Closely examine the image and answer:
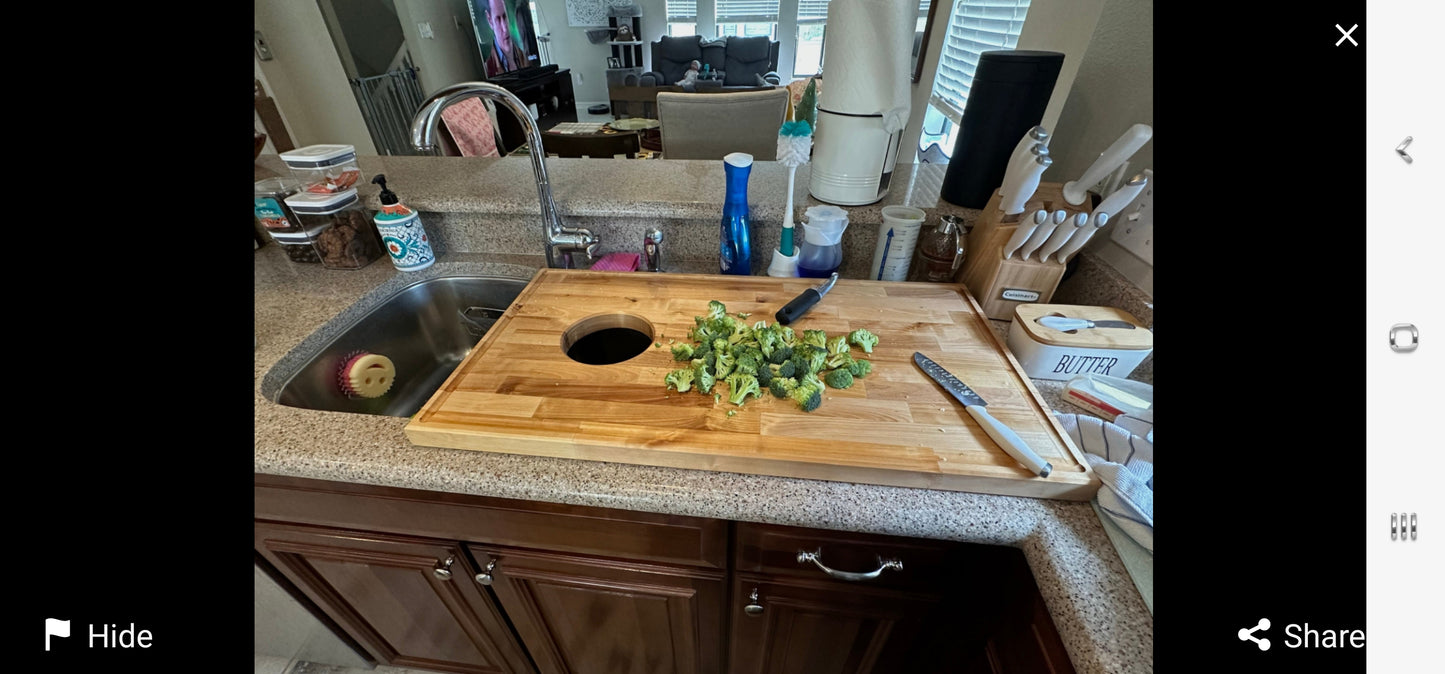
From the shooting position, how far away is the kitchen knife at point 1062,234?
23.2 inches

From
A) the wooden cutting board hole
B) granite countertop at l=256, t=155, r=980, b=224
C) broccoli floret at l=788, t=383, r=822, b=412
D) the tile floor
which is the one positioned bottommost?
the tile floor

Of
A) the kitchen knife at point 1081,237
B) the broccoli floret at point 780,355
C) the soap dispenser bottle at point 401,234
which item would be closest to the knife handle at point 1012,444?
the broccoli floret at point 780,355

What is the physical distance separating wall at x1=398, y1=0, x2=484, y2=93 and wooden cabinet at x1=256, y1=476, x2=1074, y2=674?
4.25 m

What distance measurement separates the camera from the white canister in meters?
0.74

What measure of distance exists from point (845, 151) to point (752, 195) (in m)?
0.19

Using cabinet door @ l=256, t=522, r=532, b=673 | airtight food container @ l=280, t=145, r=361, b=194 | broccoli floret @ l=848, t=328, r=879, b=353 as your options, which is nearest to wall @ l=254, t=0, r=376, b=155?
airtight food container @ l=280, t=145, r=361, b=194

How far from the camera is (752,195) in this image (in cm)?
89

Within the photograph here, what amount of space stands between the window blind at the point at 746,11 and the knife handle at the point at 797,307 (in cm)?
660

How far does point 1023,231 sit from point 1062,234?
0.15 ft

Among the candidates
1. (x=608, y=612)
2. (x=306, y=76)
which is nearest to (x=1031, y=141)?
(x=608, y=612)

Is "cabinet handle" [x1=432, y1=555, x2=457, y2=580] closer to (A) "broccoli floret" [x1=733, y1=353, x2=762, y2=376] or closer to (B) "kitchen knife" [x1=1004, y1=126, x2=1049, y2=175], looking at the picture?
(A) "broccoli floret" [x1=733, y1=353, x2=762, y2=376]
